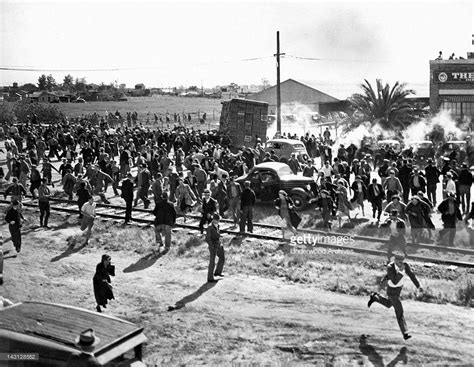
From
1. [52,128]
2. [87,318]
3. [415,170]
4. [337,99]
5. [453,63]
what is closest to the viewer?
[87,318]

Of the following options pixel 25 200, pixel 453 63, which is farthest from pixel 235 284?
pixel 453 63

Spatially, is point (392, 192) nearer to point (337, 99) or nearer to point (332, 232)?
point (332, 232)

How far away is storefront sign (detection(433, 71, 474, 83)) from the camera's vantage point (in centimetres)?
4293

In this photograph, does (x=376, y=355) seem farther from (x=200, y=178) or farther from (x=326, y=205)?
A: (x=200, y=178)

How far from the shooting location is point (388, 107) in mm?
43156

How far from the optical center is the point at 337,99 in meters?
56.8

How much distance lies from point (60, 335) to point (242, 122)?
92.8 ft

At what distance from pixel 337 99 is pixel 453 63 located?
1476cm

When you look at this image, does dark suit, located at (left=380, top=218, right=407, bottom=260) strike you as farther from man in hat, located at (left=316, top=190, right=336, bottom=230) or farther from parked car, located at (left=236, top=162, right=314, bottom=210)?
parked car, located at (left=236, top=162, right=314, bottom=210)

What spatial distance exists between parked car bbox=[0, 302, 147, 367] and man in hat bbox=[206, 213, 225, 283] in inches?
238

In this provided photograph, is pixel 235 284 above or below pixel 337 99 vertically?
below

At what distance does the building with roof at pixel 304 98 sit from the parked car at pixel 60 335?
5117 centimetres

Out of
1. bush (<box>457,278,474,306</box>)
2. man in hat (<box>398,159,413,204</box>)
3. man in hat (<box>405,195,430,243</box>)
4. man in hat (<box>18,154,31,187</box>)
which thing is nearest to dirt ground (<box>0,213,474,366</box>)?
bush (<box>457,278,474,306</box>)

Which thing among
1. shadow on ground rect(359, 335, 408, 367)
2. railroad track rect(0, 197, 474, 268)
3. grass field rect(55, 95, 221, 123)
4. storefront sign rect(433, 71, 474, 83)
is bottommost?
shadow on ground rect(359, 335, 408, 367)
